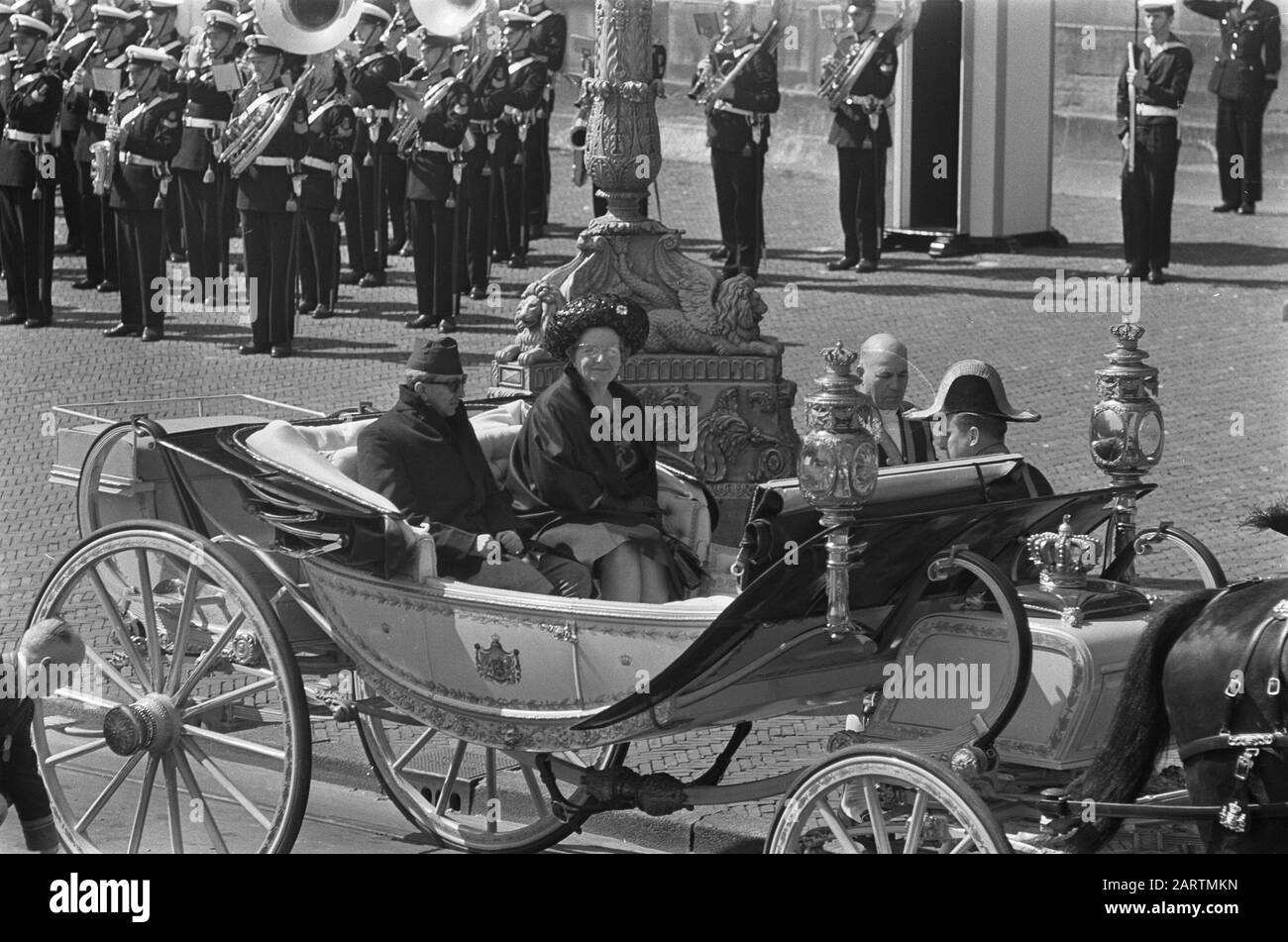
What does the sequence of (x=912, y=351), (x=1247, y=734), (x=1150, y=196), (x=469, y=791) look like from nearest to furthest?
1. (x=1247, y=734)
2. (x=469, y=791)
3. (x=912, y=351)
4. (x=1150, y=196)

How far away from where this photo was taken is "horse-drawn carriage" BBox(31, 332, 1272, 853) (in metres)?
5.27

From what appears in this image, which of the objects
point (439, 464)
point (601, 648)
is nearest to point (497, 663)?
point (601, 648)

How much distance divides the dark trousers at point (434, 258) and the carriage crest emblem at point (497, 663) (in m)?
9.02

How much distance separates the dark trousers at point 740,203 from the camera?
16.6m

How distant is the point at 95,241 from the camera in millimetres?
16516

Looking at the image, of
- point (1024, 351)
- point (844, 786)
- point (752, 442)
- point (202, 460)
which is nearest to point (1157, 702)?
point (844, 786)

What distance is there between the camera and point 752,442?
32.5 ft

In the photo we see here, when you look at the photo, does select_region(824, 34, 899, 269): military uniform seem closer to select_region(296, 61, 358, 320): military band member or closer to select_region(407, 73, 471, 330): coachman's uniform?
select_region(407, 73, 471, 330): coachman's uniform

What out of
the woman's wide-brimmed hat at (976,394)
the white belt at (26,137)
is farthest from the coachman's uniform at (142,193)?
A: the woman's wide-brimmed hat at (976,394)

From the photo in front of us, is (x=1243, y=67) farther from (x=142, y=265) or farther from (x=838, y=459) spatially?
(x=838, y=459)

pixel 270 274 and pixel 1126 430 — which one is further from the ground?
pixel 1126 430

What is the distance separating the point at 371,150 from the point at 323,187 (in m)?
2.18

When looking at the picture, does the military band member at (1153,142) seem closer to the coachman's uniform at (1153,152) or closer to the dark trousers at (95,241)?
the coachman's uniform at (1153,152)

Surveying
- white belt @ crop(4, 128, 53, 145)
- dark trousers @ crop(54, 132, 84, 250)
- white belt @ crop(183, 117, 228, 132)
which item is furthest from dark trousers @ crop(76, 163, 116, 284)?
white belt @ crop(183, 117, 228, 132)
